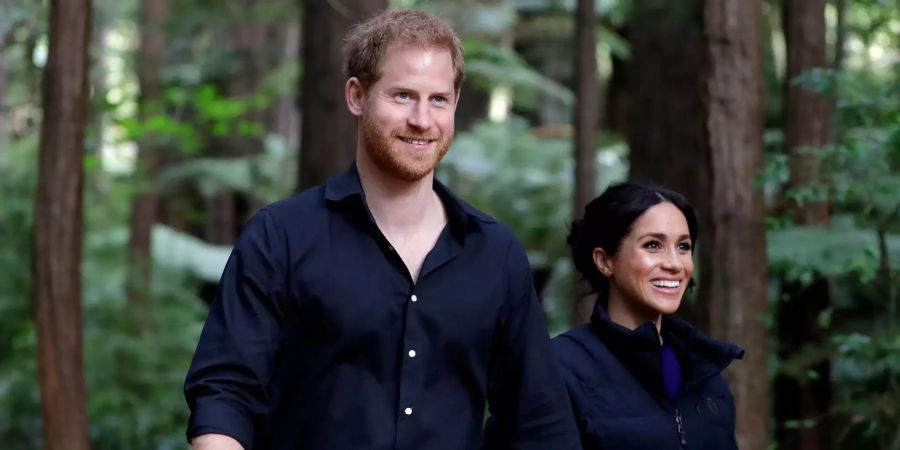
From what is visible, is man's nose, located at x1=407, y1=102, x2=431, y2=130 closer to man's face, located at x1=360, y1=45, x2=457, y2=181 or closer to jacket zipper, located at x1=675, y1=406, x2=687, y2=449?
man's face, located at x1=360, y1=45, x2=457, y2=181

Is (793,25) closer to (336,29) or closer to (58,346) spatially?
(336,29)

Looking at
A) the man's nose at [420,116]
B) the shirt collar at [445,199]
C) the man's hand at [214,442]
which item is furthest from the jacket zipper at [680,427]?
the man's hand at [214,442]

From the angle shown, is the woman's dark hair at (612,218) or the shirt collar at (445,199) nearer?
the shirt collar at (445,199)

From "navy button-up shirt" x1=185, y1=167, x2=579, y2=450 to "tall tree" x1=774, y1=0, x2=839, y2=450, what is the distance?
5494 millimetres

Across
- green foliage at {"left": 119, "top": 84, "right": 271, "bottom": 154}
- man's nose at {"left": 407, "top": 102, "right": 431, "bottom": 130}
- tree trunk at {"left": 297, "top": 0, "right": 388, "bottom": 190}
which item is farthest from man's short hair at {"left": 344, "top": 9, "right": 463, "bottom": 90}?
green foliage at {"left": 119, "top": 84, "right": 271, "bottom": 154}

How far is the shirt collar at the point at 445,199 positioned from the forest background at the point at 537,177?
3131mm

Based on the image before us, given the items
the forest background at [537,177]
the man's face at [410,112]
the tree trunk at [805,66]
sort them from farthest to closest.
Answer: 1. the tree trunk at [805,66]
2. the forest background at [537,177]
3. the man's face at [410,112]

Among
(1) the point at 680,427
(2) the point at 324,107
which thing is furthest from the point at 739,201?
(2) the point at 324,107

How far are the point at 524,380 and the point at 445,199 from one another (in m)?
0.53

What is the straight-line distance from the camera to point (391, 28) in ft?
12.4

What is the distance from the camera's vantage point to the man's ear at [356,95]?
12.5 feet

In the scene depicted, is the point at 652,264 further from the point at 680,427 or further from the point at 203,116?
the point at 203,116

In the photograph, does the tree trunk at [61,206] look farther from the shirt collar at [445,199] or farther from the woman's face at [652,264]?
the shirt collar at [445,199]

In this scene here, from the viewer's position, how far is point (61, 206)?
402 inches
